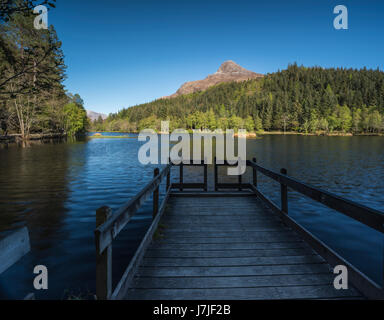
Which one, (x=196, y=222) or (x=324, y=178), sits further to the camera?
(x=324, y=178)

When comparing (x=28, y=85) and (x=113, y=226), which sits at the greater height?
(x=28, y=85)

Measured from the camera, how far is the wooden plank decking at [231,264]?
133 inches

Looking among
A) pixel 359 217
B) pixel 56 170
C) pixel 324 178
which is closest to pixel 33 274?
pixel 359 217

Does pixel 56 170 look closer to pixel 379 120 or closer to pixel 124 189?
pixel 124 189

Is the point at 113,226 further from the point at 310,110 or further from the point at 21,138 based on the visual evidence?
the point at 310,110

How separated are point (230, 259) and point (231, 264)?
0.18 m

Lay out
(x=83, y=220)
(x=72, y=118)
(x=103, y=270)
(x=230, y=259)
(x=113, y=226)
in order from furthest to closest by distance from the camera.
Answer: (x=72, y=118)
(x=83, y=220)
(x=230, y=259)
(x=113, y=226)
(x=103, y=270)

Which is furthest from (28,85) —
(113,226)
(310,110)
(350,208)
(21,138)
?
(310,110)

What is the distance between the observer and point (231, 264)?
165 inches

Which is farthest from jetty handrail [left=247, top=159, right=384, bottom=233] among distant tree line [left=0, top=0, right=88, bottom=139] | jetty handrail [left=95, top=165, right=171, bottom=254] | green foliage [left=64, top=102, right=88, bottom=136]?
green foliage [left=64, top=102, right=88, bottom=136]

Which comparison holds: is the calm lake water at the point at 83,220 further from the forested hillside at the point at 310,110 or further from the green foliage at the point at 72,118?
the forested hillside at the point at 310,110

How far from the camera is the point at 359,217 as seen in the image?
9.94 feet
